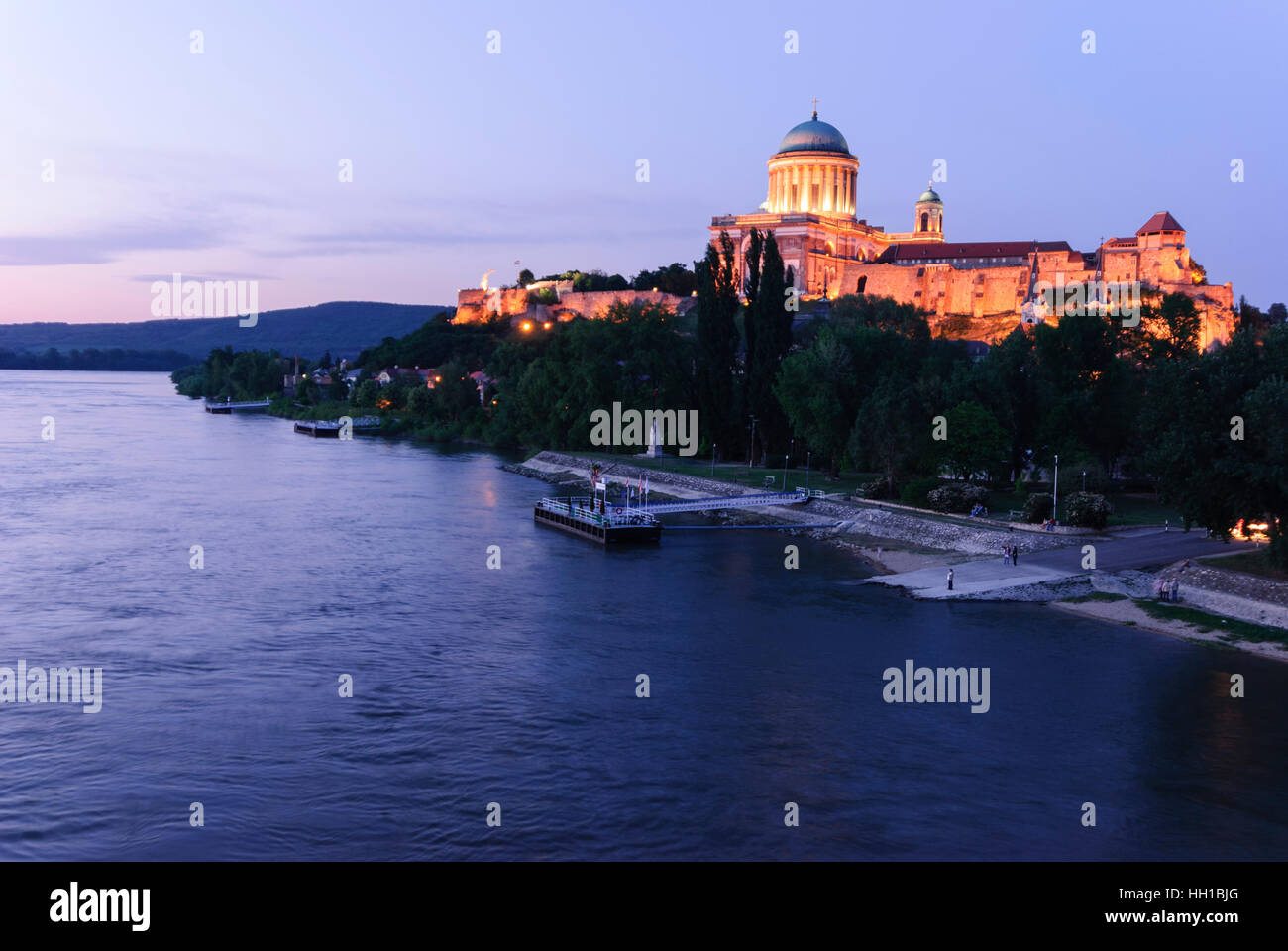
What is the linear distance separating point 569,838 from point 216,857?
517 centimetres

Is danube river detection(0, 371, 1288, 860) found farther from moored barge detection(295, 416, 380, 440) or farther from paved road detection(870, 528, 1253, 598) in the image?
moored barge detection(295, 416, 380, 440)

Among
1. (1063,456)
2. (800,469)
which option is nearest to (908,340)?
(800,469)

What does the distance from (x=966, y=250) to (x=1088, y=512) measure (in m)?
92.8

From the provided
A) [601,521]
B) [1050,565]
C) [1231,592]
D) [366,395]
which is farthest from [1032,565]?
[366,395]

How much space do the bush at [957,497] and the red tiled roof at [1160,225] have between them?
74.4 meters

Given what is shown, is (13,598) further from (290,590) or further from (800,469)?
(800,469)

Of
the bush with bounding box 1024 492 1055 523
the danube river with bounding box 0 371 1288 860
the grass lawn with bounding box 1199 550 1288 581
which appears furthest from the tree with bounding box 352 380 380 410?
the grass lawn with bounding box 1199 550 1288 581

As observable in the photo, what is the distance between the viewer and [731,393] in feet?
207

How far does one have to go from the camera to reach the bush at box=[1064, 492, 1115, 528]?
39.1 meters

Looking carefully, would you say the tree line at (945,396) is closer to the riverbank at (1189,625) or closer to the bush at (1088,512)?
the bush at (1088,512)

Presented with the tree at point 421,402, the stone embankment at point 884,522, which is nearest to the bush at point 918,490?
the stone embankment at point 884,522

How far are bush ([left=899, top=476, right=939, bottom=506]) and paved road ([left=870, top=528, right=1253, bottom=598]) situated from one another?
28.4 feet

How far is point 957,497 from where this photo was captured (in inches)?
1734

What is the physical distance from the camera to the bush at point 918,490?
45812 millimetres
